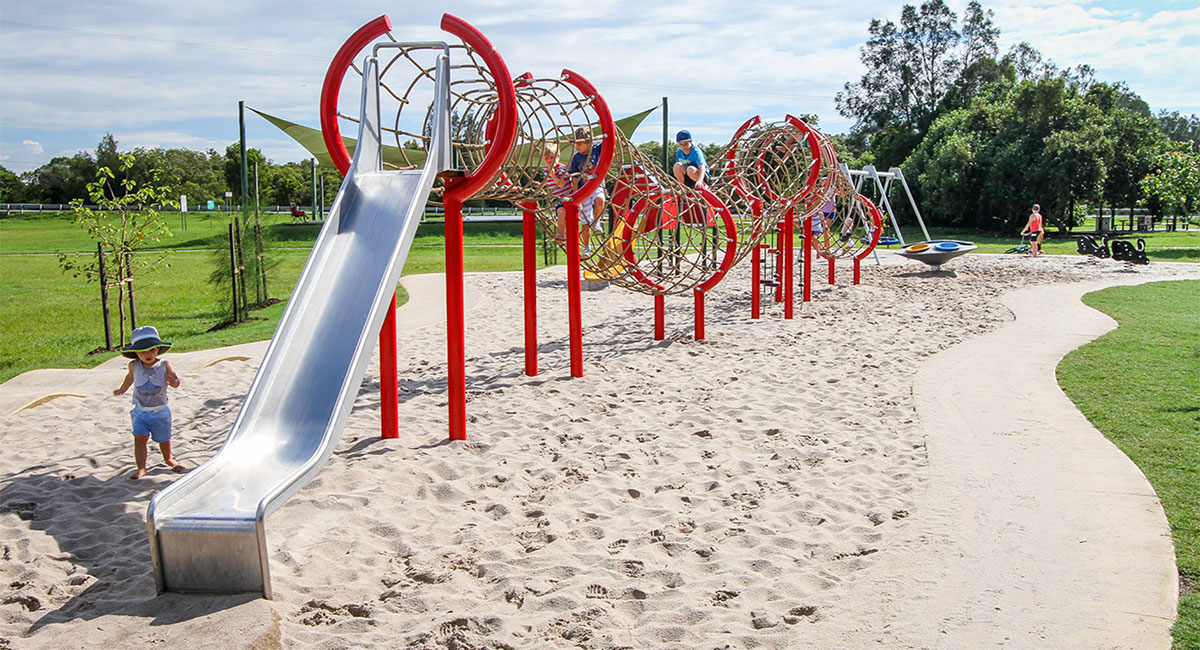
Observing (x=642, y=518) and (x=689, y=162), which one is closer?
(x=642, y=518)

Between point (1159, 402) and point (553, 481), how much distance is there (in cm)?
510

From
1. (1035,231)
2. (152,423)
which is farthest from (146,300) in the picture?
(1035,231)

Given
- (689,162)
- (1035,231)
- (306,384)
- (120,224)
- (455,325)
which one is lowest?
(306,384)

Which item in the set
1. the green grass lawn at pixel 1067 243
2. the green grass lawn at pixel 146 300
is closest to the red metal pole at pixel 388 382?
the green grass lawn at pixel 146 300

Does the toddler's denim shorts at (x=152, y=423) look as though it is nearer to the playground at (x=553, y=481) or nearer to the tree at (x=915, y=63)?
the playground at (x=553, y=481)

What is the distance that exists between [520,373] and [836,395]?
3070 millimetres

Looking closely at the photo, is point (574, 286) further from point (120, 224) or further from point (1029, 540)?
point (120, 224)

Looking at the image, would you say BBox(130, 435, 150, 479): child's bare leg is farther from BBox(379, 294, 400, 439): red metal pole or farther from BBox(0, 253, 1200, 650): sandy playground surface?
BBox(379, 294, 400, 439): red metal pole

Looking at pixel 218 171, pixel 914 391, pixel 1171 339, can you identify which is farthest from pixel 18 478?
pixel 218 171

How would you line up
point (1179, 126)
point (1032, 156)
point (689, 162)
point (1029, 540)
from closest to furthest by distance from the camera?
point (1029, 540), point (689, 162), point (1032, 156), point (1179, 126)

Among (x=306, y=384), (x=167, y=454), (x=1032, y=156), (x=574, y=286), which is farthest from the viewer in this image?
(x=1032, y=156)

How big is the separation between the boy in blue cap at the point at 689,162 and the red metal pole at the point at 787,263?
2.75 meters

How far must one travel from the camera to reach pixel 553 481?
534 centimetres

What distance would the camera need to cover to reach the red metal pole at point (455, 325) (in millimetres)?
6148
